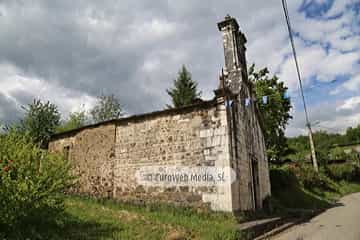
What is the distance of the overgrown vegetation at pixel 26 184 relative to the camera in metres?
4.51

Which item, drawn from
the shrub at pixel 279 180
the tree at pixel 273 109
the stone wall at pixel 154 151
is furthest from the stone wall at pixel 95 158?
the tree at pixel 273 109

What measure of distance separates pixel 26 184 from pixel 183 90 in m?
22.8

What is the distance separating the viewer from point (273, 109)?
24484 mm

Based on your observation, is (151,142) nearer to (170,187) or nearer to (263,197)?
(170,187)

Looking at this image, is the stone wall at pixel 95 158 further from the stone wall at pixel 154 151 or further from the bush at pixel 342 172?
the bush at pixel 342 172

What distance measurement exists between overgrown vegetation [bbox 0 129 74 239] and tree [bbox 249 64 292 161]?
21.2 metres

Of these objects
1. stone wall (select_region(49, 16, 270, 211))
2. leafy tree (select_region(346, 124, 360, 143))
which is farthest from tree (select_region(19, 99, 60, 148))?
leafy tree (select_region(346, 124, 360, 143))

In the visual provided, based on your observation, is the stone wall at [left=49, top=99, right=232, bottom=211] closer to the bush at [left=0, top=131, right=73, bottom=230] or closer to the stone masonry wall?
the stone masonry wall

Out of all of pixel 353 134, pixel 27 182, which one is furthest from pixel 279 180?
pixel 353 134

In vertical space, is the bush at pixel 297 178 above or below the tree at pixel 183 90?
below

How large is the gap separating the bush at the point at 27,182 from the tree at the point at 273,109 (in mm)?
21217

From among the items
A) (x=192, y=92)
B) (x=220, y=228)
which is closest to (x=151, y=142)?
(x=220, y=228)

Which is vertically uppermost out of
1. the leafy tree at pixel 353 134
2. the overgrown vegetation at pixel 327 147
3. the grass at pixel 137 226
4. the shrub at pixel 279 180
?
the leafy tree at pixel 353 134

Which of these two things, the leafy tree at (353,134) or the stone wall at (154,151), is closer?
the stone wall at (154,151)
